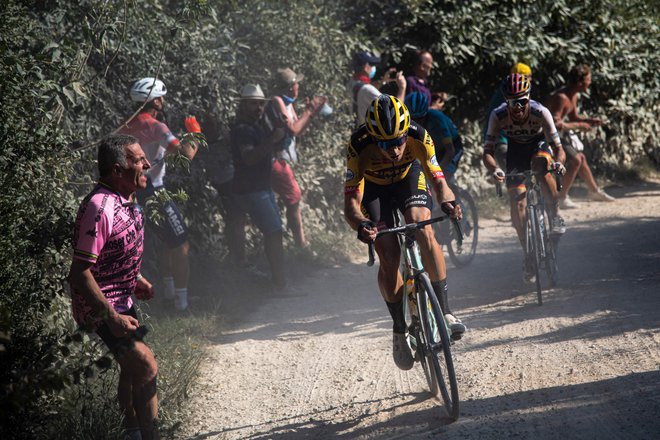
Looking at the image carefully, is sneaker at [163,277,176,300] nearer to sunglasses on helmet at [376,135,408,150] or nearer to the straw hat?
the straw hat

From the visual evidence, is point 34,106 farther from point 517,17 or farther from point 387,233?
point 517,17

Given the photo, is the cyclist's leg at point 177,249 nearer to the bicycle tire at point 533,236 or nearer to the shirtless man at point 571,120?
the bicycle tire at point 533,236

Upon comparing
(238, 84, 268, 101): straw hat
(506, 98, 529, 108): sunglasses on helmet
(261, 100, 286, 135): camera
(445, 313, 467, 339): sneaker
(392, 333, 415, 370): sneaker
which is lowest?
(392, 333, 415, 370): sneaker

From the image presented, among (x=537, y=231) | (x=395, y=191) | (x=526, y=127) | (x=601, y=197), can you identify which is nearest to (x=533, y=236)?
(x=537, y=231)

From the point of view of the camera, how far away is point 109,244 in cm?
438

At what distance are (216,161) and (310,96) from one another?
220 cm

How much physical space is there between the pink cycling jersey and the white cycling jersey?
4.47 meters

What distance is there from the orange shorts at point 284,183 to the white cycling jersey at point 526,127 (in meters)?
2.53

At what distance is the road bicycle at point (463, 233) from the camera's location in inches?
365

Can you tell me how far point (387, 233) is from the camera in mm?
5199

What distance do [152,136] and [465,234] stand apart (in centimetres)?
405

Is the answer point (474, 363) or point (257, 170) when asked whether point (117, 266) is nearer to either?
point (474, 363)

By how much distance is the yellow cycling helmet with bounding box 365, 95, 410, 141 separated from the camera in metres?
5.29

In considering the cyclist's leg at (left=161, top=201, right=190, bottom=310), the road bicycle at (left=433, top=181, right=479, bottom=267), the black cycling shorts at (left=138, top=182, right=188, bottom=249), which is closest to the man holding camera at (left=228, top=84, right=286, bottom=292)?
the cyclist's leg at (left=161, top=201, right=190, bottom=310)
